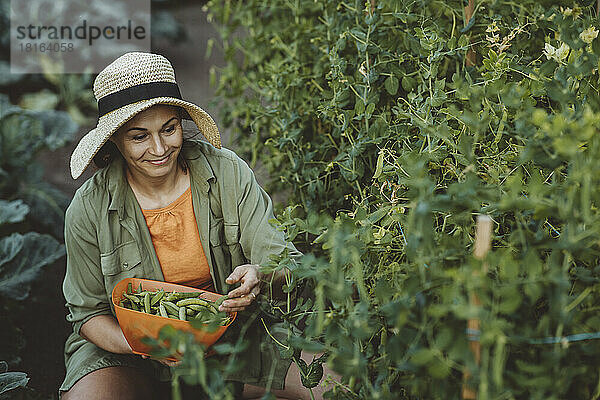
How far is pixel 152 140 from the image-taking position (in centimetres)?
154

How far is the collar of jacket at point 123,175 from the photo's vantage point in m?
1.63

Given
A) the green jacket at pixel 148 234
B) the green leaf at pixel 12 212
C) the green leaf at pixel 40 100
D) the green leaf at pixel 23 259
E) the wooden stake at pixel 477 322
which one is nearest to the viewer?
the wooden stake at pixel 477 322

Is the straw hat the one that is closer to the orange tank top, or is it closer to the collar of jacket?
the collar of jacket

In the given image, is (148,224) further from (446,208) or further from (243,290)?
(446,208)

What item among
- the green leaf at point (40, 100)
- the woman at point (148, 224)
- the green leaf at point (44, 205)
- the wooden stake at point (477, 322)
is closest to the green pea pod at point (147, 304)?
the woman at point (148, 224)

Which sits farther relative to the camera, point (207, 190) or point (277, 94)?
point (277, 94)

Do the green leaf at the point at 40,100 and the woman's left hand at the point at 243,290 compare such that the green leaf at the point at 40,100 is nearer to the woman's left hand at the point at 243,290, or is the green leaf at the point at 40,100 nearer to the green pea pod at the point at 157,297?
the green pea pod at the point at 157,297

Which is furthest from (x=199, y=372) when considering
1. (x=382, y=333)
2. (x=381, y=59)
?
(x=381, y=59)

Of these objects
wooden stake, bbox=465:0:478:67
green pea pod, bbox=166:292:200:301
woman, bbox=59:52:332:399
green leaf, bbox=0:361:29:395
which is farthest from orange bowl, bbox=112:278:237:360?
wooden stake, bbox=465:0:478:67

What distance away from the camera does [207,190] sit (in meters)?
1.68

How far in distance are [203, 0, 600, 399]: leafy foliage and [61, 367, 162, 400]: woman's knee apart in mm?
468

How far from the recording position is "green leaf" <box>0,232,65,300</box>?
2.40 metres

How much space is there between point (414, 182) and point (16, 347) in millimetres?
1899

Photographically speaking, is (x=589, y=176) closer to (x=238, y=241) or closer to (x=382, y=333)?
(x=382, y=333)
